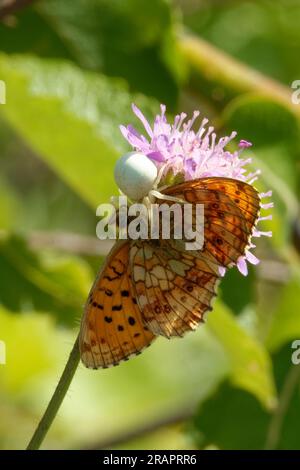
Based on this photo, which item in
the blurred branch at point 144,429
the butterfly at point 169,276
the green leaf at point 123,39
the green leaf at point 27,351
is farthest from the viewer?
the green leaf at point 27,351

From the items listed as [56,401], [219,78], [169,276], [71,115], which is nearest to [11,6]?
[71,115]

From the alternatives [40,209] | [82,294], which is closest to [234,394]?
[82,294]

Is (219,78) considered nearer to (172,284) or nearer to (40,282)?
(40,282)

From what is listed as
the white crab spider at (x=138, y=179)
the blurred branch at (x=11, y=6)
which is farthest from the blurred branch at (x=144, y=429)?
the white crab spider at (x=138, y=179)

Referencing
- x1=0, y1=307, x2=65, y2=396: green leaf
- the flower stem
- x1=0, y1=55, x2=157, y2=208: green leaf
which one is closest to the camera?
the flower stem

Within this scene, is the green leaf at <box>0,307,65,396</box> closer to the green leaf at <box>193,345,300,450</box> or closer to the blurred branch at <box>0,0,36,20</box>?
the green leaf at <box>193,345,300,450</box>

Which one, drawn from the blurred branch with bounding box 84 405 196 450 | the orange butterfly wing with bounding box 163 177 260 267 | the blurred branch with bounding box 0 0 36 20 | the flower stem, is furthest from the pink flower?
the blurred branch with bounding box 84 405 196 450

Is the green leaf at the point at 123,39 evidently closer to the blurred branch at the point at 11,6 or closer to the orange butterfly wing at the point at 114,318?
the blurred branch at the point at 11,6
